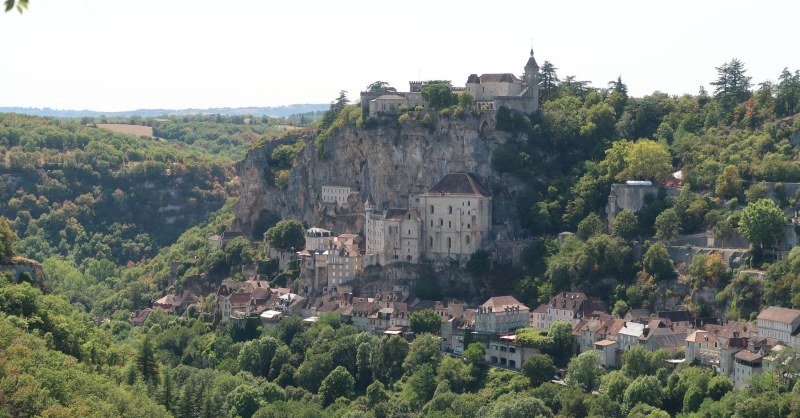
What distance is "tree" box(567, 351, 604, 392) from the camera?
6650 cm

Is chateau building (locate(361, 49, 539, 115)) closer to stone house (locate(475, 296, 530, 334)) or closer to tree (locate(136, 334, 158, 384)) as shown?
stone house (locate(475, 296, 530, 334))

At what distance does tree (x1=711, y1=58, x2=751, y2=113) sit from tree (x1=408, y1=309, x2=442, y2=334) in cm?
2470

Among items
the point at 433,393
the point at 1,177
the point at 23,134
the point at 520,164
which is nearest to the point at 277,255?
the point at 520,164

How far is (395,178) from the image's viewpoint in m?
88.0

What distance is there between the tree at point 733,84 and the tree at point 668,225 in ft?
47.1

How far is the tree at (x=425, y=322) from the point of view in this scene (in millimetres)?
75375

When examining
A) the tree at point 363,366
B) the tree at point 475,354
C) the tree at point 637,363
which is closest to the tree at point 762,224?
the tree at point 637,363

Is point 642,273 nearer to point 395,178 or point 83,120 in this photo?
point 395,178

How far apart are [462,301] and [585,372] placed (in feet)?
48.7

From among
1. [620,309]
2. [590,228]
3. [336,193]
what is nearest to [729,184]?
[590,228]

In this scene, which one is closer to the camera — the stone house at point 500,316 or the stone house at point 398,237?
the stone house at point 500,316

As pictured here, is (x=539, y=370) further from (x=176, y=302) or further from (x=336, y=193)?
(x=176, y=302)

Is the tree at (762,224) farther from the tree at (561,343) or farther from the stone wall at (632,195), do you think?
the tree at (561,343)

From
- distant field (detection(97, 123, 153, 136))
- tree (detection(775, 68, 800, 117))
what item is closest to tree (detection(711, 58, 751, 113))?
tree (detection(775, 68, 800, 117))
